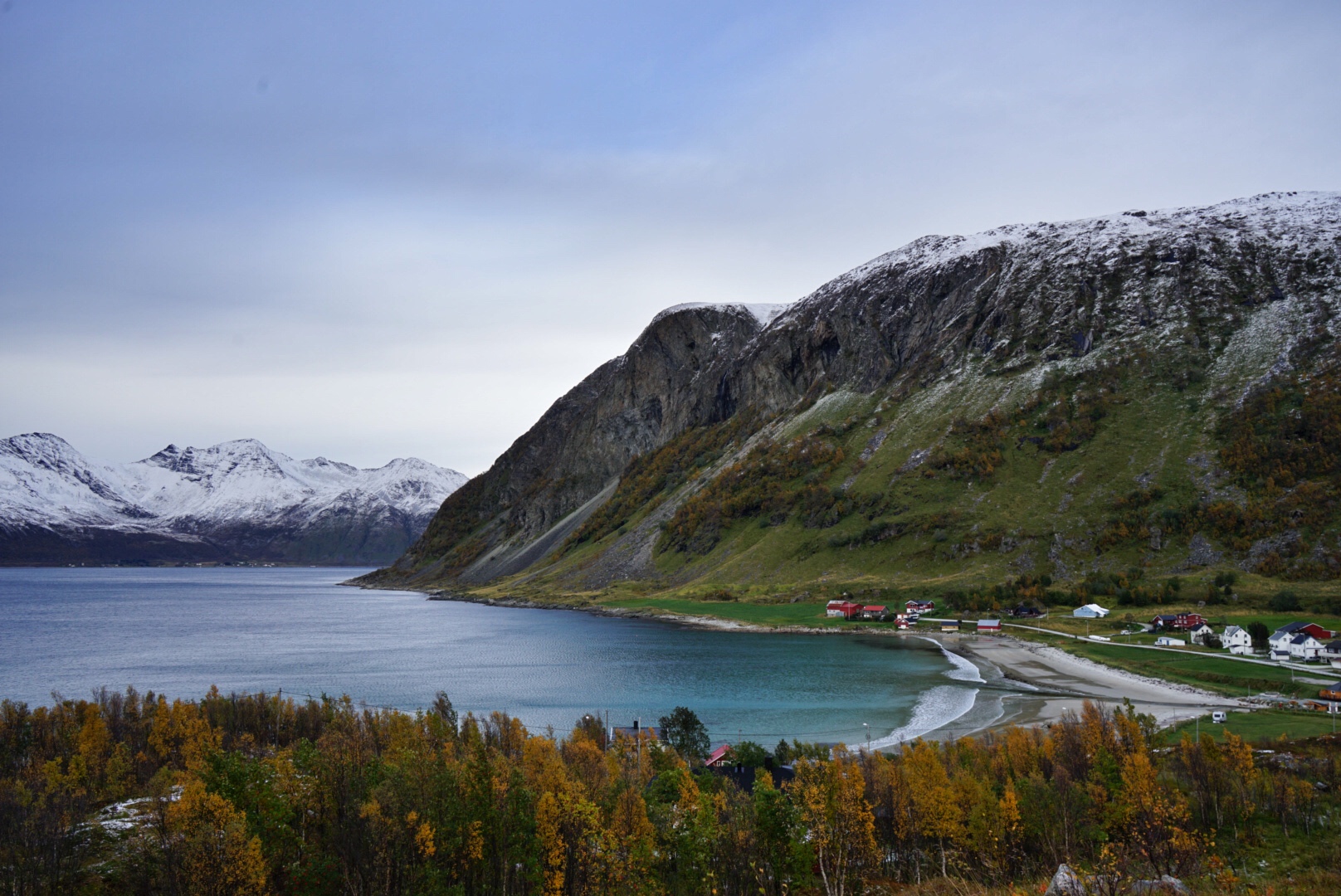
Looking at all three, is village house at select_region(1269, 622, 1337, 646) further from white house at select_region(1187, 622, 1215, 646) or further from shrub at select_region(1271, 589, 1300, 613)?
shrub at select_region(1271, 589, 1300, 613)

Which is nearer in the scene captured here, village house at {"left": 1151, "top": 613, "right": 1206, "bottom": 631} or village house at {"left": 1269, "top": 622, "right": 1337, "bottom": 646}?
village house at {"left": 1269, "top": 622, "right": 1337, "bottom": 646}

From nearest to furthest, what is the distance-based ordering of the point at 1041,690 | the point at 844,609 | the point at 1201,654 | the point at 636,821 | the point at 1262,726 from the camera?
the point at 636,821 < the point at 1262,726 < the point at 1041,690 < the point at 1201,654 < the point at 844,609

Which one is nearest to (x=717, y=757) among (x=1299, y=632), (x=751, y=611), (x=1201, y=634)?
(x=1299, y=632)

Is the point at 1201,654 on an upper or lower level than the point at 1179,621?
lower

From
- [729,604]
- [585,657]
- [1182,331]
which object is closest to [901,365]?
[1182,331]

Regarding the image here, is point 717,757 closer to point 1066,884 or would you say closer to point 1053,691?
point 1066,884

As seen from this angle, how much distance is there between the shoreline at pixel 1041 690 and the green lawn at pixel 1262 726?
2.02 metres

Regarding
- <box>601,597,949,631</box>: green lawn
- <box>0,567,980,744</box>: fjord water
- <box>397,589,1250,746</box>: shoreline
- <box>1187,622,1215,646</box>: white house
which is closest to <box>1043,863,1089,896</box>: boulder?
<box>397,589,1250,746</box>: shoreline

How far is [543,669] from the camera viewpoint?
90062mm

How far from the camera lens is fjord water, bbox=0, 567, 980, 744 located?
216 feet

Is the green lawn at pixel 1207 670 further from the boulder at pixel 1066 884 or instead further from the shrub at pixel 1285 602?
the boulder at pixel 1066 884

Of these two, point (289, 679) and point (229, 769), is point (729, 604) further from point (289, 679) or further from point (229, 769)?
point (229, 769)

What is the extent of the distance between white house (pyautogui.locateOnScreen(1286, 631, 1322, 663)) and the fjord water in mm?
27712

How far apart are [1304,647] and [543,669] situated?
73.7m
